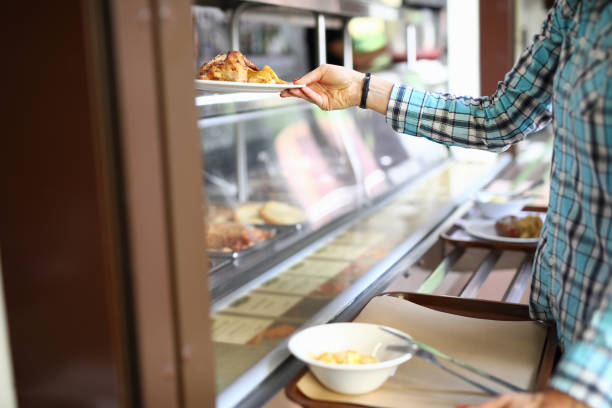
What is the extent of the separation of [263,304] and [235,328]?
0.14m

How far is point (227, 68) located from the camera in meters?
1.09

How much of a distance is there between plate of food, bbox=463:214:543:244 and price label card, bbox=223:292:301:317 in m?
0.62

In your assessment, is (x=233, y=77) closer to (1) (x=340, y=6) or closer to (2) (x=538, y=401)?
(2) (x=538, y=401)

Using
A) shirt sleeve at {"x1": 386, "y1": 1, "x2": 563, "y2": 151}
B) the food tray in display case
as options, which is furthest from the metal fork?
the food tray in display case

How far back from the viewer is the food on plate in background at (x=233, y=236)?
1.60 meters

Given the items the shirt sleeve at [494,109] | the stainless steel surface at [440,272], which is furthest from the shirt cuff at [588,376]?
the stainless steel surface at [440,272]

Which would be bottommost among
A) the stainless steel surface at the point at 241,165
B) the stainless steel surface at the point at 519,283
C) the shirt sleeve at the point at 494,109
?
the stainless steel surface at the point at 519,283

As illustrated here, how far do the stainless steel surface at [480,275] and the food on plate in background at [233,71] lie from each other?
0.63 metres

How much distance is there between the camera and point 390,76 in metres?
2.81

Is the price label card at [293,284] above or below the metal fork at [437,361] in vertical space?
below

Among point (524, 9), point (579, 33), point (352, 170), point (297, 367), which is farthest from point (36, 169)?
point (524, 9)

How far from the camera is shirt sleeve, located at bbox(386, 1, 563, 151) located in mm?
1165

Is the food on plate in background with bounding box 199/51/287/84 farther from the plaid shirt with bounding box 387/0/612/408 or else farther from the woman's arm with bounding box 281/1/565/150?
the plaid shirt with bounding box 387/0/612/408

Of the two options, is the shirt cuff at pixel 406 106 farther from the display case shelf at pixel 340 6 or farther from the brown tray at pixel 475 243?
the brown tray at pixel 475 243
